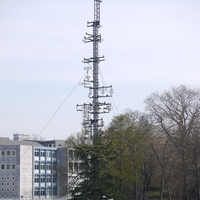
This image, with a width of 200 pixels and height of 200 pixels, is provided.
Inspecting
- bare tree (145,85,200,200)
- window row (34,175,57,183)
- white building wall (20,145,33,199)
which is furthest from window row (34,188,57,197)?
bare tree (145,85,200,200)

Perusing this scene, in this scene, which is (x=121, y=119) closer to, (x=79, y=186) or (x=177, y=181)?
(x=177, y=181)

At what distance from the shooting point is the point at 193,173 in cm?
5834

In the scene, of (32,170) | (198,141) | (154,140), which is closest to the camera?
(198,141)

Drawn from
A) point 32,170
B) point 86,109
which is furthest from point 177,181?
point 32,170

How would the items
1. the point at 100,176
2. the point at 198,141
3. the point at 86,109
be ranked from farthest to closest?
the point at 198,141
the point at 86,109
the point at 100,176

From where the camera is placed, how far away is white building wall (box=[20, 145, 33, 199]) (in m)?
86.1

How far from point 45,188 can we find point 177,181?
115 ft

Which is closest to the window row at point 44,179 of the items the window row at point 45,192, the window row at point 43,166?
the window row at point 45,192

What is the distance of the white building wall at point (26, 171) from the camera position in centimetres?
8606

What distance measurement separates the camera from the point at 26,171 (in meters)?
87.1

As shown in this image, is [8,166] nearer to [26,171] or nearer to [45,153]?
[26,171]

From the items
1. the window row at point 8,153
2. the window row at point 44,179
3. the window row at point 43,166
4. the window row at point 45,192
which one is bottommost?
the window row at point 45,192

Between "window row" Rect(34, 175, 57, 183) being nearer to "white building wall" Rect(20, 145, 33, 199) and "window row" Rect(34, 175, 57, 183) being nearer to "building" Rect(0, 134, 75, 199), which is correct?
"building" Rect(0, 134, 75, 199)

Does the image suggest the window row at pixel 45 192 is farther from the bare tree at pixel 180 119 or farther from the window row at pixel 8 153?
the bare tree at pixel 180 119
